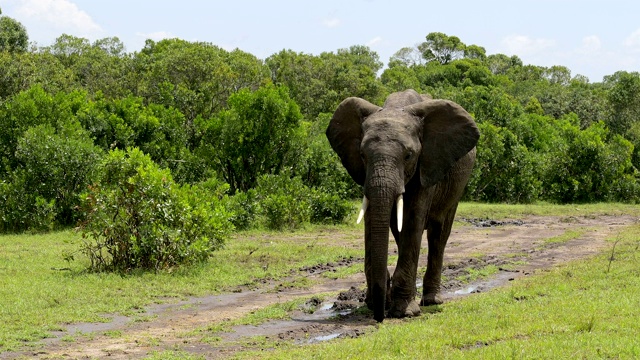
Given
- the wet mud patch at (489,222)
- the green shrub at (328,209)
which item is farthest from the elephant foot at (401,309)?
the wet mud patch at (489,222)

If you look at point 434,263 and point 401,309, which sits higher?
point 434,263

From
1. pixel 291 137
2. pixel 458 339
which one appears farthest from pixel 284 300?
pixel 291 137

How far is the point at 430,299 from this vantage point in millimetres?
10742

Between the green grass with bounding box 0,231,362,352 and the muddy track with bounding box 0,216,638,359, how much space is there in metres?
0.33

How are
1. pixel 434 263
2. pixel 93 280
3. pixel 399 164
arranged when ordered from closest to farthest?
pixel 399 164
pixel 434 263
pixel 93 280

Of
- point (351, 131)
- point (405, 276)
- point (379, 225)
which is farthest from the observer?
point (351, 131)

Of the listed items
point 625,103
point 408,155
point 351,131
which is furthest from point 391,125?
point 625,103

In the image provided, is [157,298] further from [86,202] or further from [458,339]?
[458,339]

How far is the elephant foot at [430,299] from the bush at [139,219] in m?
4.36

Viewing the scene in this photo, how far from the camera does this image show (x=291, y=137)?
22.7m

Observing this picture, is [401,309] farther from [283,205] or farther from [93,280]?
[283,205]

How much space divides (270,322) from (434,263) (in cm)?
254

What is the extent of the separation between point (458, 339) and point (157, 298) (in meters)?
5.12

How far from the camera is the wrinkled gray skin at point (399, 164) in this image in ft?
29.0
